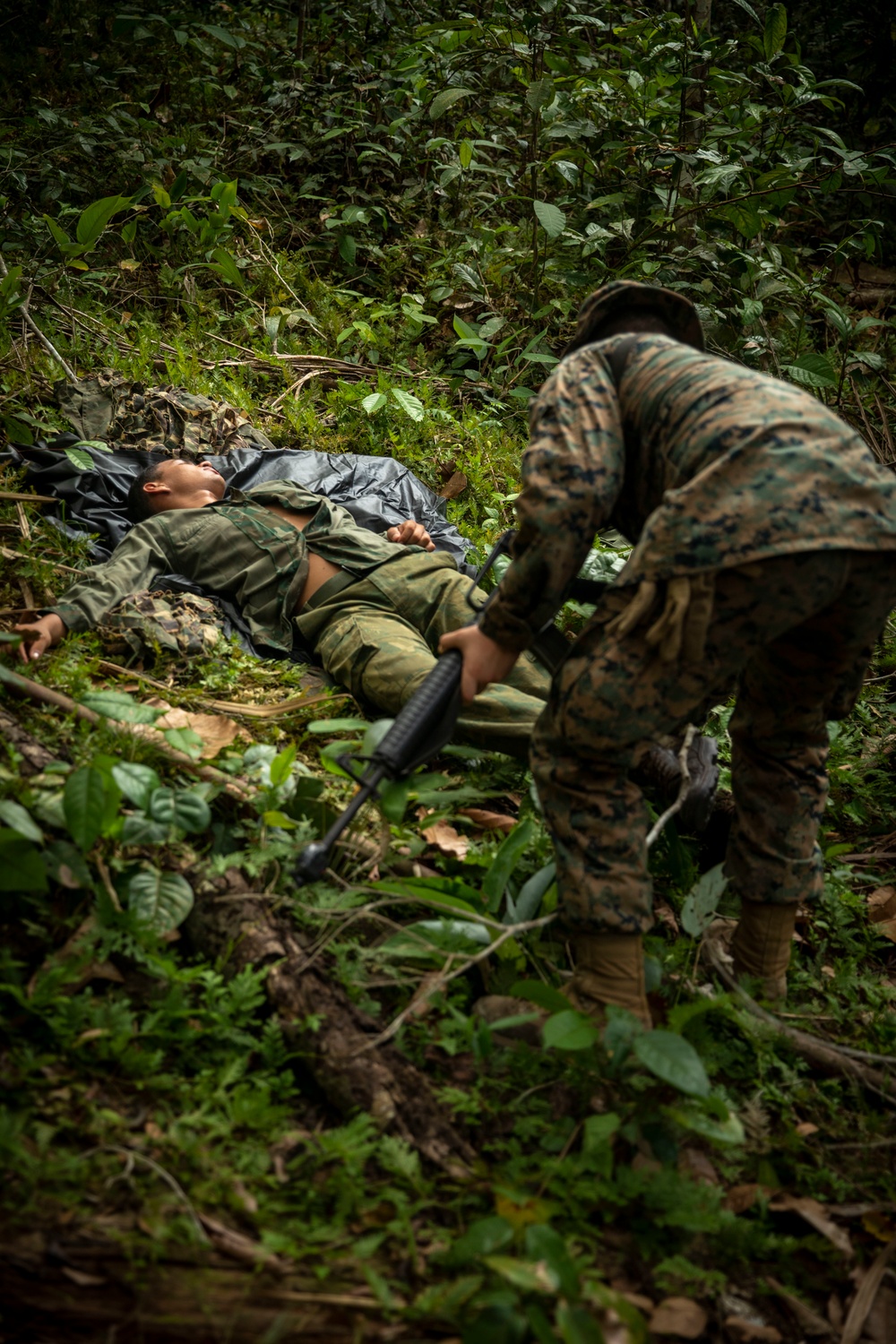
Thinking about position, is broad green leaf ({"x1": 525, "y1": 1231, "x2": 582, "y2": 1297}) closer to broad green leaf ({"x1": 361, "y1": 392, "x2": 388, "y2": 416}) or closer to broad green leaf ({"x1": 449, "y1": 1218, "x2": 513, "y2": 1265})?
broad green leaf ({"x1": 449, "y1": 1218, "x2": 513, "y2": 1265})

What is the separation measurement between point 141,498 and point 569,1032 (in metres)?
3.22

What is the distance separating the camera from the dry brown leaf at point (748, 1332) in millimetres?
1800

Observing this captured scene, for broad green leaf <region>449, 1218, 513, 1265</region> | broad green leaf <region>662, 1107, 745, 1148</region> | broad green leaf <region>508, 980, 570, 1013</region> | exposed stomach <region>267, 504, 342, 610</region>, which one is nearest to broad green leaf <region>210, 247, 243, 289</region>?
exposed stomach <region>267, 504, 342, 610</region>

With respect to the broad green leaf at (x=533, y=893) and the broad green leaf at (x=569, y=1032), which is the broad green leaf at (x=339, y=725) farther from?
the broad green leaf at (x=569, y=1032)

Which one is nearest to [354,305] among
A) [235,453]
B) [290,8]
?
[235,453]

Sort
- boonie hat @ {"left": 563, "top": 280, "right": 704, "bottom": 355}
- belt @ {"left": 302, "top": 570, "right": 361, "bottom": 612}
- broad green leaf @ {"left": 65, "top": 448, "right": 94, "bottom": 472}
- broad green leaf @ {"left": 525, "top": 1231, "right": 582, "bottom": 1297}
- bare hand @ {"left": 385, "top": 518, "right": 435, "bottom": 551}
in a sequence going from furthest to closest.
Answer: bare hand @ {"left": 385, "top": 518, "right": 435, "bottom": 551}
broad green leaf @ {"left": 65, "top": 448, "right": 94, "bottom": 472}
belt @ {"left": 302, "top": 570, "right": 361, "bottom": 612}
boonie hat @ {"left": 563, "top": 280, "right": 704, "bottom": 355}
broad green leaf @ {"left": 525, "top": 1231, "right": 582, "bottom": 1297}

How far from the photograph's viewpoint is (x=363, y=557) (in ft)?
13.1

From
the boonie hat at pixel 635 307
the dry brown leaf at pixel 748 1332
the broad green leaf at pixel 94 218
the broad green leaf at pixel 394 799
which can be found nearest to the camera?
the dry brown leaf at pixel 748 1332

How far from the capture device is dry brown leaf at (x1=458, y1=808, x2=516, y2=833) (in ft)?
9.85

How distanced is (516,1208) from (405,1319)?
0.30 metres

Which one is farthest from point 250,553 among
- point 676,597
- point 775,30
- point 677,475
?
point 775,30

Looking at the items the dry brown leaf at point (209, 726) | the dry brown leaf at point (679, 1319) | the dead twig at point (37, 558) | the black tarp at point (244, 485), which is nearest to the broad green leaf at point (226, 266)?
the black tarp at point (244, 485)

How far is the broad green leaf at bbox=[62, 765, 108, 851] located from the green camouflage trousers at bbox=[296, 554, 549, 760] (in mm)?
1313

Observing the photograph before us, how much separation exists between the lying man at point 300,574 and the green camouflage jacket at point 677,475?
1148 millimetres
